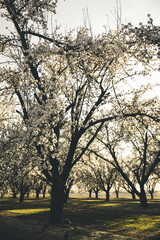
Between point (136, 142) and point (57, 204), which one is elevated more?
point (136, 142)

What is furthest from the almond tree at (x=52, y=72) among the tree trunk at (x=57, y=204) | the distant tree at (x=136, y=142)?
the distant tree at (x=136, y=142)

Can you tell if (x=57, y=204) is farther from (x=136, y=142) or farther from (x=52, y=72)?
(x=136, y=142)

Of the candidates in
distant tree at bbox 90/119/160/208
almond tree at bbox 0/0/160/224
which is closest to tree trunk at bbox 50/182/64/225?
almond tree at bbox 0/0/160/224

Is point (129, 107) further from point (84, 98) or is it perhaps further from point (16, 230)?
point (16, 230)

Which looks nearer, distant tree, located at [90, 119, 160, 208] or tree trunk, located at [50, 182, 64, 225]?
tree trunk, located at [50, 182, 64, 225]

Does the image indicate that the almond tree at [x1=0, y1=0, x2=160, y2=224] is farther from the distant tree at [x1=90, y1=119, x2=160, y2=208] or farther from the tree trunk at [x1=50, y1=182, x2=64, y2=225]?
the distant tree at [x1=90, y1=119, x2=160, y2=208]

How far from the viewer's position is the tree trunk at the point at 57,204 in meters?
13.0

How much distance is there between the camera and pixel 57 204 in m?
13.2

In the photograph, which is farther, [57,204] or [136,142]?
[136,142]

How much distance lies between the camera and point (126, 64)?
1435cm

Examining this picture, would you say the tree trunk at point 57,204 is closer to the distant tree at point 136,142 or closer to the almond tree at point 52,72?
the almond tree at point 52,72

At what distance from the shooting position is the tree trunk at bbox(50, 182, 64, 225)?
42.7ft

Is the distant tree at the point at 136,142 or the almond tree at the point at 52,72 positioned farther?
the distant tree at the point at 136,142

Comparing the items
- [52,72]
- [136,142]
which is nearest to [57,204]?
[52,72]
